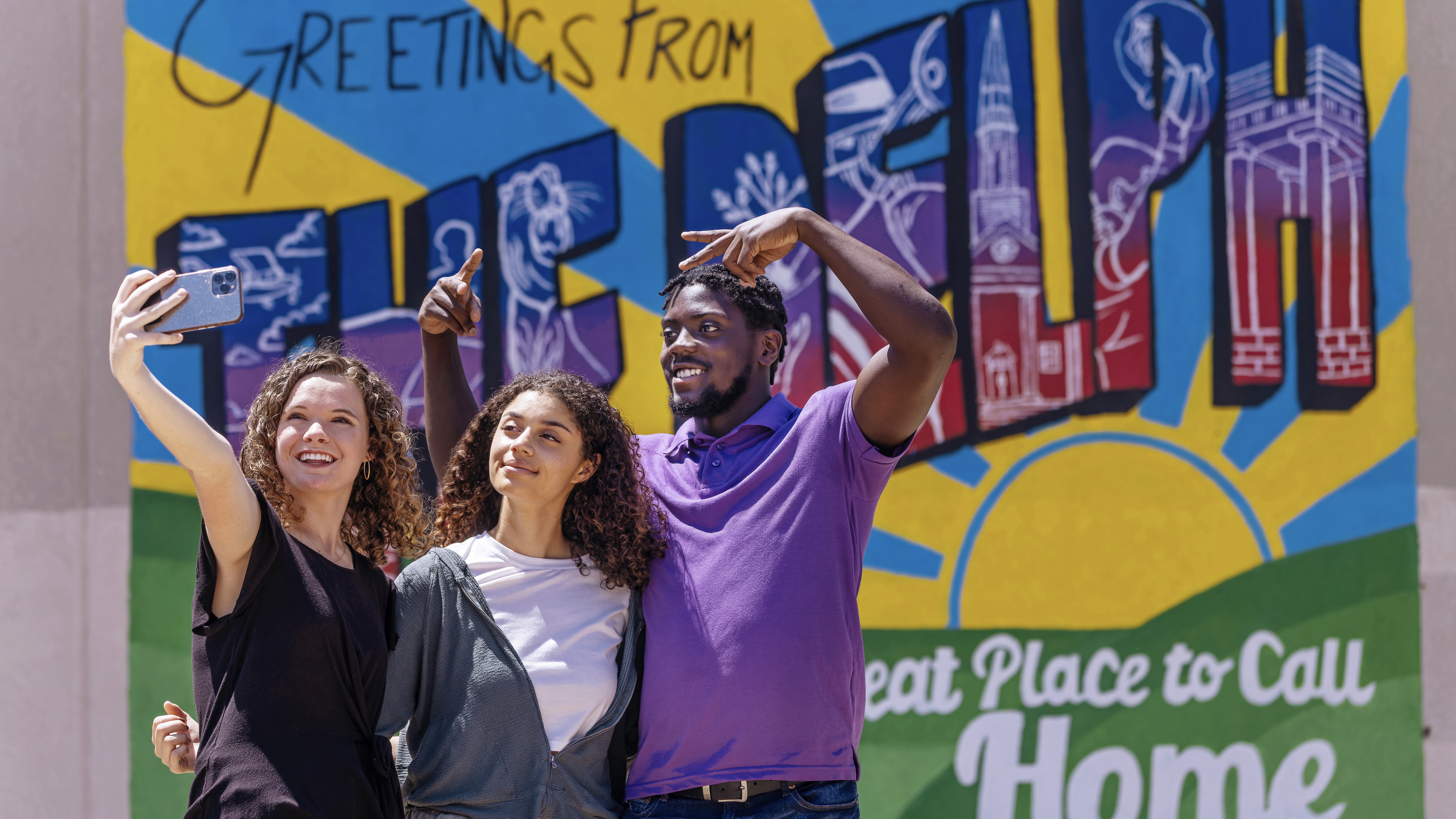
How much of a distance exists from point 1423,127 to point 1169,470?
178 cm

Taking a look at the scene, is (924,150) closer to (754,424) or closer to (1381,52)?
(1381,52)

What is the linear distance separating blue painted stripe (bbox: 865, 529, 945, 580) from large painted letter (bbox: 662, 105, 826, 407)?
703 mm

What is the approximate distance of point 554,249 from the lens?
4.75 metres

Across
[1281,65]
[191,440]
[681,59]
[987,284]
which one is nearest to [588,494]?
[191,440]

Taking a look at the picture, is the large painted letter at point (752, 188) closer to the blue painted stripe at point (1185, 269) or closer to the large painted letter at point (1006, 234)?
the large painted letter at point (1006, 234)

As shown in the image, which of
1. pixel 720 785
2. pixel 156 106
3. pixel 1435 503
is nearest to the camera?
pixel 720 785

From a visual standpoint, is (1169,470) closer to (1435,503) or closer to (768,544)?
(1435,503)

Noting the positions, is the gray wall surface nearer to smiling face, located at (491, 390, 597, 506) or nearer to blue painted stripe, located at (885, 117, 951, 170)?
blue painted stripe, located at (885, 117, 951, 170)

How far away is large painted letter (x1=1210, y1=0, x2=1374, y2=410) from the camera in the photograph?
4.58 meters

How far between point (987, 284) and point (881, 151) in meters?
0.72

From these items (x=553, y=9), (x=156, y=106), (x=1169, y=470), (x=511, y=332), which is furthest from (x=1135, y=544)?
(x=156, y=106)

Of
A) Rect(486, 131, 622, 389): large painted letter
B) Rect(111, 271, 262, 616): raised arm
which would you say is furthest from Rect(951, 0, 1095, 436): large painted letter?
Rect(111, 271, 262, 616): raised arm

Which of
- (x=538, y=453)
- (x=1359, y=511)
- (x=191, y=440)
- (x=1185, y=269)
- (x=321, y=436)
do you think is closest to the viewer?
(x=191, y=440)

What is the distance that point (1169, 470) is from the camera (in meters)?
4.55
